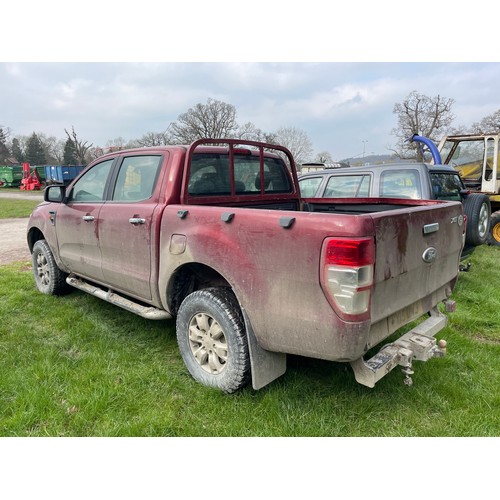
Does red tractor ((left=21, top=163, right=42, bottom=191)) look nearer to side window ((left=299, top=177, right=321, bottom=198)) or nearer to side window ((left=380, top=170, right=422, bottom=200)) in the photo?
side window ((left=299, top=177, right=321, bottom=198))

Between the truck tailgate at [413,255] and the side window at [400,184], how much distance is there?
238cm

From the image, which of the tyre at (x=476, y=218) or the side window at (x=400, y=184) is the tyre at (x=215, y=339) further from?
the tyre at (x=476, y=218)

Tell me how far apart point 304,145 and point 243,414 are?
45723mm

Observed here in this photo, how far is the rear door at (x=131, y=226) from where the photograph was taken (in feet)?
11.2

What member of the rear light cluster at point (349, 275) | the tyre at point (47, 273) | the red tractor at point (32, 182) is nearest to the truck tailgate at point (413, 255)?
the rear light cluster at point (349, 275)

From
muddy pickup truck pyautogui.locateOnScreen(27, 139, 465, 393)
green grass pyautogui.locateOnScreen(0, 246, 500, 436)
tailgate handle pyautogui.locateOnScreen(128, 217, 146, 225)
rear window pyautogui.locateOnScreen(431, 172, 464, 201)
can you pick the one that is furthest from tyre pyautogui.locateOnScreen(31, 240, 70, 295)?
rear window pyautogui.locateOnScreen(431, 172, 464, 201)

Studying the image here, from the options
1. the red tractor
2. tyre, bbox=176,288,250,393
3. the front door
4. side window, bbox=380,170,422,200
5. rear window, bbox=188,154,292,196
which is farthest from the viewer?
the red tractor

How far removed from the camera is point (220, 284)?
3160 mm

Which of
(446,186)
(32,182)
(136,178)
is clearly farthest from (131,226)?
(32,182)

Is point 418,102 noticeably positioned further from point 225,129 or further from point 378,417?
point 378,417

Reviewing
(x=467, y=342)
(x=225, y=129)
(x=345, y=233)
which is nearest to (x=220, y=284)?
(x=345, y=233)

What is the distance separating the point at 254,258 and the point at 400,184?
3907 millimetres

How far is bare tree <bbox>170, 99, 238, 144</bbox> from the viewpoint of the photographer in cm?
4425

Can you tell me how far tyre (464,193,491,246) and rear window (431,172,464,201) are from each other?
23cm
